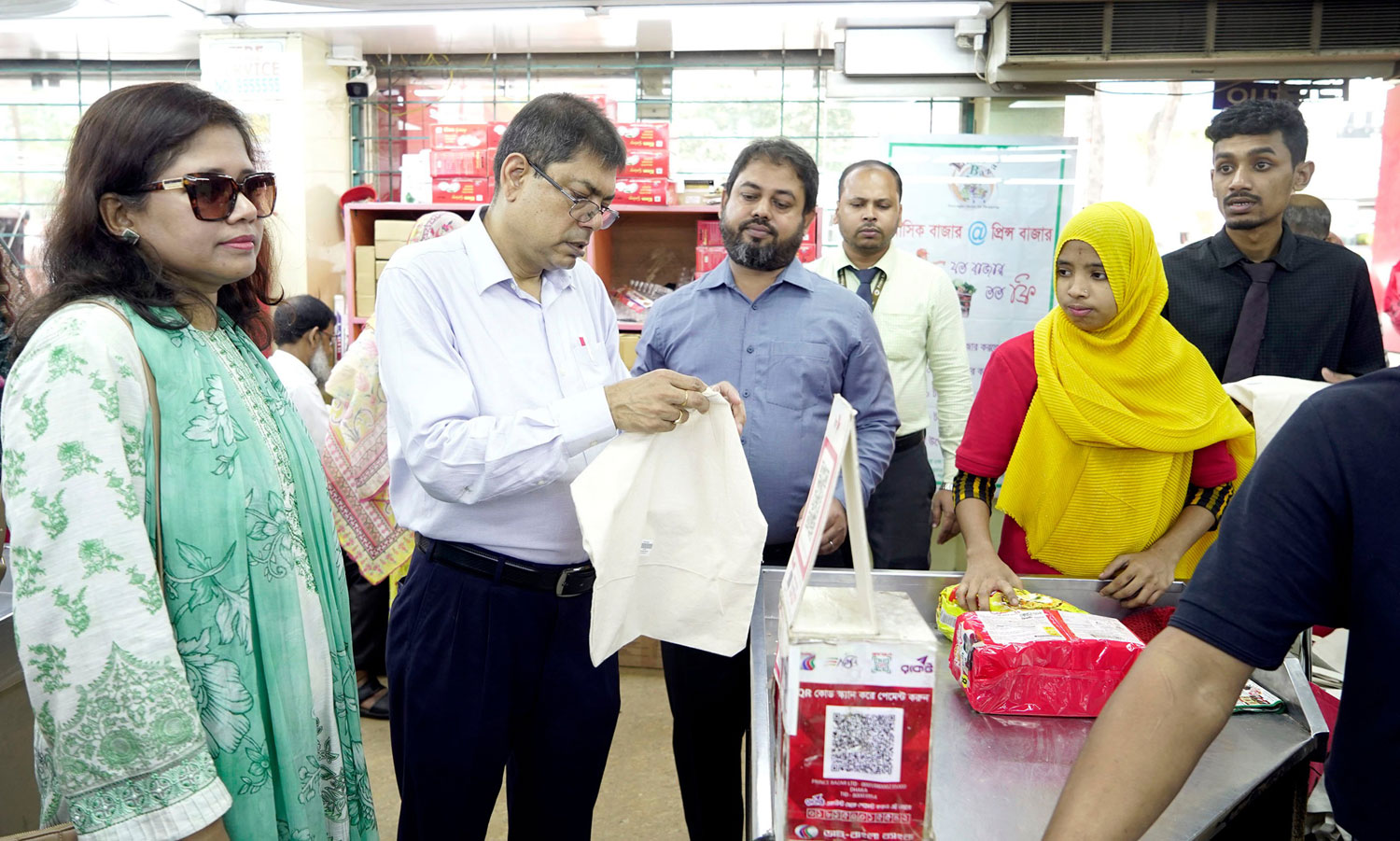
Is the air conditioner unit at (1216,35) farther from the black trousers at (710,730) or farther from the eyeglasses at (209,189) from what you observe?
the eyeglasses at (209,189)

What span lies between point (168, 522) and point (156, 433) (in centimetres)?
11

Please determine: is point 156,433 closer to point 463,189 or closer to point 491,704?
point 491,704

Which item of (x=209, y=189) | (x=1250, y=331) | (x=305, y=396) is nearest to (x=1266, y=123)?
(x=1250, y=331)

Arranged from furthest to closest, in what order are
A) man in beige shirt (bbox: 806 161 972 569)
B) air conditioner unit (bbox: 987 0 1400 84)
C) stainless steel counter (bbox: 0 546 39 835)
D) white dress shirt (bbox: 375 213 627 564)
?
1. air conditioner unit (bbox: 987 0 1400 84)
2. man in beige shirt (bbox: 806 161 972 569)
3. stainless steel counter (bbox: 0 546 39 835)
4. white dress shirt (bbox: 375 213 627 564)

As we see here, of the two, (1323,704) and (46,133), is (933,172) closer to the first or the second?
(1323,704)

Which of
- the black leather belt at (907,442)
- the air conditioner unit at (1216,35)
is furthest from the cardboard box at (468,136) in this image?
the black leather belt at (907,442)

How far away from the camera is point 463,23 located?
4.76 meters

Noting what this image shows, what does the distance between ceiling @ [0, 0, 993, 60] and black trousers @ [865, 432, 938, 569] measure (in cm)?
206

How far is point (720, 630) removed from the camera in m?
1.49

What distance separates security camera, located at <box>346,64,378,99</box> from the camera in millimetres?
5262

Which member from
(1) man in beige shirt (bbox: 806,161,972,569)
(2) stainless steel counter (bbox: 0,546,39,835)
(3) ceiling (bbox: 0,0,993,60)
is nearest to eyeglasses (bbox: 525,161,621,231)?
(2) stainless steel counter (bbox: 0,546,39,835)

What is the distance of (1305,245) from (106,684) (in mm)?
A: 2777

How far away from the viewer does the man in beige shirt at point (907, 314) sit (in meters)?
3.55

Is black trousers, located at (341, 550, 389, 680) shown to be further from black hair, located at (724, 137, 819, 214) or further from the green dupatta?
the green dupatta
